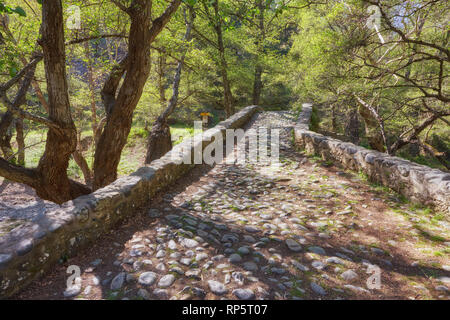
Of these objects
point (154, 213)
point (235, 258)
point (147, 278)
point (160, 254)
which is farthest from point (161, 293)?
point (154, 213)

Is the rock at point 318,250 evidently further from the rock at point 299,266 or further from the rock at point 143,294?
the rock at point 143,294

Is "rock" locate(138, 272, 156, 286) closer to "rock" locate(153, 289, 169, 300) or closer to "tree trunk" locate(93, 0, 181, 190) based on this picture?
"rock" locate(153, 289, 169, 300)

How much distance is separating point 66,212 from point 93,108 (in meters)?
9.13

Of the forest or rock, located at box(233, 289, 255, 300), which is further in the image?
the forest

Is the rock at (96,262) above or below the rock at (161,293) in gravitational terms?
Answer: above

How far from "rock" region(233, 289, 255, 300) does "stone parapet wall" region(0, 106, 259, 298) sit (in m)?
1.79

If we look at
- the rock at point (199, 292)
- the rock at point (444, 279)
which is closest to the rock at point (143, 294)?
the rock at point (199, 292)

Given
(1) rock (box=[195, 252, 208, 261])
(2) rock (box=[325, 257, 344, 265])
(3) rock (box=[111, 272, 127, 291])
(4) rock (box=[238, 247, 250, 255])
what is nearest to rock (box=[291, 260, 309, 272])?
(2) rock (box=[325, 257, 344, 265])

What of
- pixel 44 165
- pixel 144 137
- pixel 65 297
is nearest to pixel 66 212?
pixel 65 297

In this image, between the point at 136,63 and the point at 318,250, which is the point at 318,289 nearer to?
the point at 318,250

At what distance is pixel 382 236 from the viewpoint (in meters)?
3.17

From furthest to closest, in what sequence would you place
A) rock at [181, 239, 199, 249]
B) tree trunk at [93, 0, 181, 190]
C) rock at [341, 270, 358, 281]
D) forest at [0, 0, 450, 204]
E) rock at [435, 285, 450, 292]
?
tree trunk at [93, 0, 181, 190] < forest at [0, 0, 450, 204] < rock at [181, 239, 199, 249] < rock at [341, 270, 358, 281] < rock at [435, 285, 450, 292]

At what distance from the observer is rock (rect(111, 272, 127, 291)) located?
2213 mm

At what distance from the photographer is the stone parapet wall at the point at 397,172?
3.53 m
